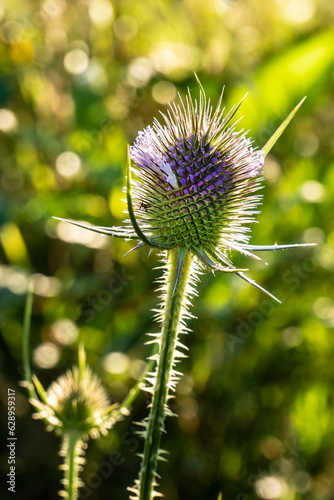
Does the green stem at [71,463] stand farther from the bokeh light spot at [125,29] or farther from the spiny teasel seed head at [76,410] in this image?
the bokeh light spot at [125,29]

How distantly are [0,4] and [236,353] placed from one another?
10.0 ft

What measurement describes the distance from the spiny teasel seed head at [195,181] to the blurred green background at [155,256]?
1474 mm

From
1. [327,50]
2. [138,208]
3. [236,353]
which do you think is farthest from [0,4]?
[138,208]

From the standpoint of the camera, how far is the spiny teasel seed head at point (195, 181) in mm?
1293

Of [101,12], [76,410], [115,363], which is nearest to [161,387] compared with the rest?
[76,410]

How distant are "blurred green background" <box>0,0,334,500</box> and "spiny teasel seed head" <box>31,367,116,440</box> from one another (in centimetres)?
112

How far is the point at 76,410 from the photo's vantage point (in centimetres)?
141

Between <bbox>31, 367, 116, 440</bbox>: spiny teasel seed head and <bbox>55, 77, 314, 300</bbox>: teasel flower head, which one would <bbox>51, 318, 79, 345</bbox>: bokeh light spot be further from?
<bbox>55, 77, 314, 300</bbox>: teasel flower head

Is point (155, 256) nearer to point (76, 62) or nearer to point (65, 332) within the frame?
point (65, 332)

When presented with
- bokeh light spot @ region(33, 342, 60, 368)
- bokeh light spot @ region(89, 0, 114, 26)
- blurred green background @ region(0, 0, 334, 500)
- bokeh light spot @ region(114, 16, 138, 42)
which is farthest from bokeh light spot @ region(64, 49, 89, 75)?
bokeh light spot @ region(33, 342, 60, 368)

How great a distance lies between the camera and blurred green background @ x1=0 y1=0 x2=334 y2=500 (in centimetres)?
281

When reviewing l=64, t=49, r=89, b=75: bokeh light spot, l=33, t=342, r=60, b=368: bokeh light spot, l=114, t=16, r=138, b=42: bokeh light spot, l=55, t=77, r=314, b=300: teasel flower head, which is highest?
l=114, t=16, r=138, b=42: bokeh light spot

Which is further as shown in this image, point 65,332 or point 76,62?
point 76,62

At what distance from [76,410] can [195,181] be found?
2.22ft
